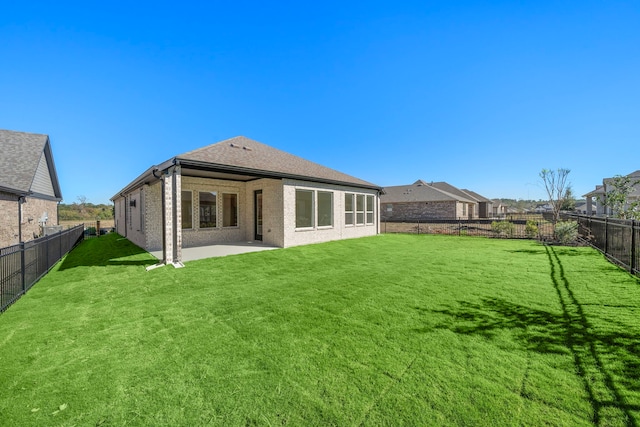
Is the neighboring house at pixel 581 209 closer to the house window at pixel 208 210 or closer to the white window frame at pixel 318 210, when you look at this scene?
the white window frame at pixel 318 210

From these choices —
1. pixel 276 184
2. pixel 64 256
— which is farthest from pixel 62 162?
pixel 276 184

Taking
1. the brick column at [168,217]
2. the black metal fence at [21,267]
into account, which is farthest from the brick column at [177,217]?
the black metal fence at [21,267]

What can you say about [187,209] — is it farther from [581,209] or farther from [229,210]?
[581,209]

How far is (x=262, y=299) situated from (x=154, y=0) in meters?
11.7

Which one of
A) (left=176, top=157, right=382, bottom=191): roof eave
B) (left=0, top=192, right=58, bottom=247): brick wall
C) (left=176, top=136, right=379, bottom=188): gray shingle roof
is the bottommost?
(left=0, top=192, right=58, bottom=247): brick wall

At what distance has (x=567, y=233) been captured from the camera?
38.7ft

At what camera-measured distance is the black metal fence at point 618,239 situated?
6289 millimetres

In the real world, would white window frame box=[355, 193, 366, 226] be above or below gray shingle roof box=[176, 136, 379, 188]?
below

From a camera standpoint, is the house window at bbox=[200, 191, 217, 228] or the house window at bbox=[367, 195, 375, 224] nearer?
the house window at bbox=[200, 191, 217, 228]

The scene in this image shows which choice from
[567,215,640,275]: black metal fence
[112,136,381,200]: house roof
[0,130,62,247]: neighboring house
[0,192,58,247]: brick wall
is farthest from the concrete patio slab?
[567,215,640,275]: black metal fence

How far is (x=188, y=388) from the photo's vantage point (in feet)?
7.75

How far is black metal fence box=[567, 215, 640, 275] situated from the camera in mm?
6289

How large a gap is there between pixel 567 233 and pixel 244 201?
49.6ft

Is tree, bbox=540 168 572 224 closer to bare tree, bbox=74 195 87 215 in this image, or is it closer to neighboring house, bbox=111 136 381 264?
neighboring house, bbox=111 136 381 264
